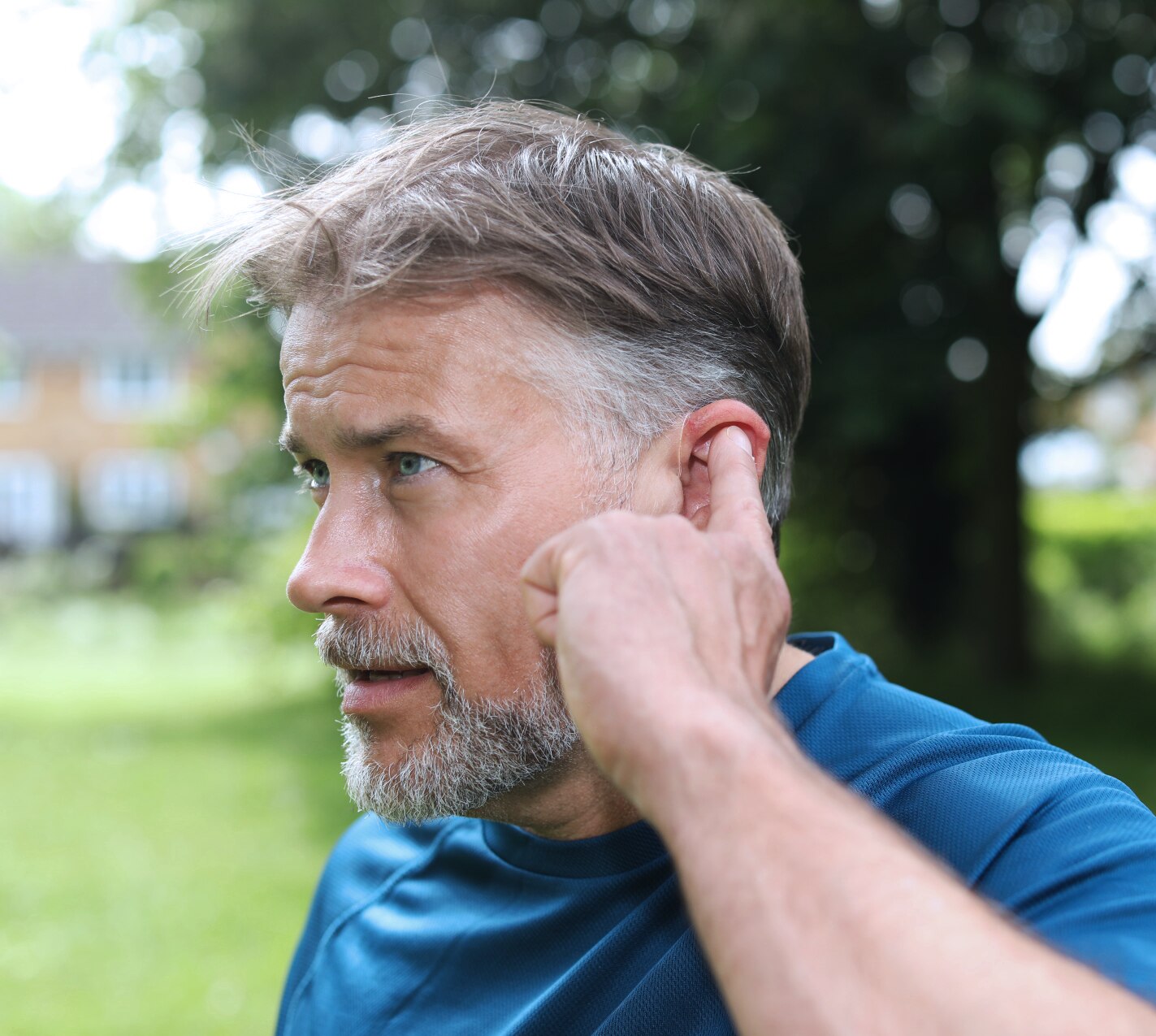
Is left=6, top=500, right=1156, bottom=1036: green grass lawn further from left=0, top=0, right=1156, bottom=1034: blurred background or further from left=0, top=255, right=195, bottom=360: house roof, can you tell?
left=0, top=255, right=195, bottom=360: house roof

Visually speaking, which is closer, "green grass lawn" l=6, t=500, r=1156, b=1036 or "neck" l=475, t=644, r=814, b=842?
"neck" l=475, t=644, r=814, b=842

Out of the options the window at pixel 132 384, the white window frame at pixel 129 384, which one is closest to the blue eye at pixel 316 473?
the white window frame at pixel 129 384

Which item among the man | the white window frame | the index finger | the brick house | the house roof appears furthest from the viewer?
the house roof

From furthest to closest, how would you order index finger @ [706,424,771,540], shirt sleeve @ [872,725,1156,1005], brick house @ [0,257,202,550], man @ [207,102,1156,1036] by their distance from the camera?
brick house @ [0,257,202,550] → index finger @ [706,424,771,540] → man @ [207,102,1156,1036] → shirt sleeve @ [872,725,1156,1005]

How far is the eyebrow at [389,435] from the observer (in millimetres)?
1866

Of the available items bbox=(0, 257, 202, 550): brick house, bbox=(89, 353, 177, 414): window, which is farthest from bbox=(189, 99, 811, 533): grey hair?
bbox=(89, 353, 177, 414): window

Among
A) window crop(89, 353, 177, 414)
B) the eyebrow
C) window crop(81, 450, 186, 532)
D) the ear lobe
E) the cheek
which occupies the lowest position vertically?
window crop(81, 450, 186, 532)

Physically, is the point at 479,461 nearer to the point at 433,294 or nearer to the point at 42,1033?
the point at 433,294

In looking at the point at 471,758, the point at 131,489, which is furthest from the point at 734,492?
the point at 131,489

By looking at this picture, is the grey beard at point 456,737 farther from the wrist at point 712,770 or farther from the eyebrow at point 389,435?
the wrist at point 712,770

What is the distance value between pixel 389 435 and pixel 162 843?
7979 mm

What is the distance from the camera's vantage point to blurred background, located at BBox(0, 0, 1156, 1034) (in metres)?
8.21

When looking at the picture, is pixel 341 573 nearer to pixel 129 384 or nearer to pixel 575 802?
pixel 575 802

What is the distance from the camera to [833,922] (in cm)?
106
